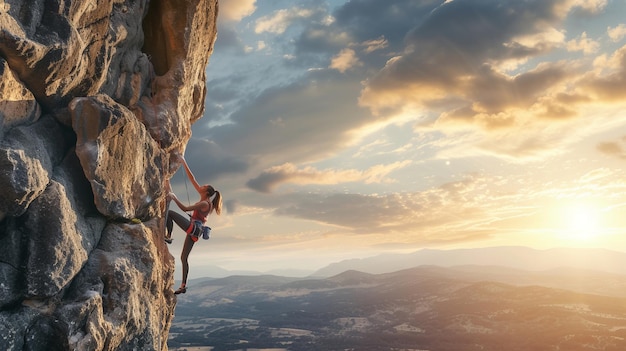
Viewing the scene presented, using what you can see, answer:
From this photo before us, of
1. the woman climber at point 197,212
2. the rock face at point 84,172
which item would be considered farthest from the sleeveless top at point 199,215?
the rock face at point 84,172

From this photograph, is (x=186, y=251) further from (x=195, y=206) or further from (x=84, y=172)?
(x=84, y=172)

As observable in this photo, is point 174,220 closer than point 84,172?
No

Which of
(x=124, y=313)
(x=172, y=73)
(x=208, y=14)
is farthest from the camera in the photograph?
(x=208, y=14)

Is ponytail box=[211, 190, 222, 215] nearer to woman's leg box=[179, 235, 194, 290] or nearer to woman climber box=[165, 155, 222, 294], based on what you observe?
woman climber box=[165, 155, 222, 294]

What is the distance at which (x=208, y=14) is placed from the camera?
17.2 m

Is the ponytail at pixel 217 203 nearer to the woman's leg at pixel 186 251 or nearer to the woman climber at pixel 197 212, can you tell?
the woman climber at pixel 197 212

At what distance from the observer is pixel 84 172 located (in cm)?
1112

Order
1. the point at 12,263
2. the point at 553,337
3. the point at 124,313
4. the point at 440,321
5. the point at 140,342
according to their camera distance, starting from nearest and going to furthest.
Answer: the point at 12,263
the point at 124,313
the point at 140,342
the point at 553,337
the point at 440,321

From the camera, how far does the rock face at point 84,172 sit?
8961 millimetres

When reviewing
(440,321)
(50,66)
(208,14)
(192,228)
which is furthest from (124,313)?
(440,321)

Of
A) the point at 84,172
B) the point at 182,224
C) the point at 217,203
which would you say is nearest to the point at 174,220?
the point at 182,224

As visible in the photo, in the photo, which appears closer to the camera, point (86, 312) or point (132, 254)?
point (86, 312)

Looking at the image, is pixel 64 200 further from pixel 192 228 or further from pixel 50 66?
→ pixel 192 228

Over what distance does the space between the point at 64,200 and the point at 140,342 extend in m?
4.82
